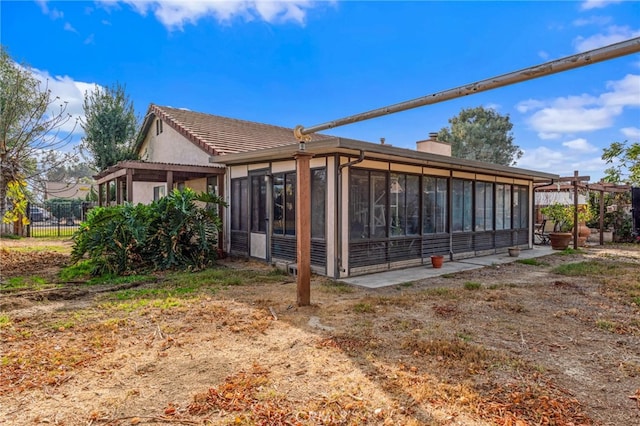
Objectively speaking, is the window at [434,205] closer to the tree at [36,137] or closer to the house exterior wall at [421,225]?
the house exterior wall at [421,225]

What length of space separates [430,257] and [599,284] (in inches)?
125

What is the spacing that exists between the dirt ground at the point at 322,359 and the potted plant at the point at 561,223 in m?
6.87

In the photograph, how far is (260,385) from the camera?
2750mm

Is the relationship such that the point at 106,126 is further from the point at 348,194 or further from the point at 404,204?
the point at 404,204

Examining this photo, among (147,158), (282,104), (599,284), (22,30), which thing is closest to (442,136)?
(282,104)

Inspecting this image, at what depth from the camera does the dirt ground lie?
2.42 metres

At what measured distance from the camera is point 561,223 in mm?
14258

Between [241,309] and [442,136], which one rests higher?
[442,136]

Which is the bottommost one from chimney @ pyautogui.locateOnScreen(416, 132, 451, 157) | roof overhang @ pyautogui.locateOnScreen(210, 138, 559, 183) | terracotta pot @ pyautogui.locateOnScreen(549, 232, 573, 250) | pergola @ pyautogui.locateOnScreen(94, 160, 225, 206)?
terracotta pot @ pyautogui.locateOnScreen(549, 232, 573, 250)

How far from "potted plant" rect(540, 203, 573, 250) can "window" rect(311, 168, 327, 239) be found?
8.99 m

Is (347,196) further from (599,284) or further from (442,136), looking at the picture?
(442,136)

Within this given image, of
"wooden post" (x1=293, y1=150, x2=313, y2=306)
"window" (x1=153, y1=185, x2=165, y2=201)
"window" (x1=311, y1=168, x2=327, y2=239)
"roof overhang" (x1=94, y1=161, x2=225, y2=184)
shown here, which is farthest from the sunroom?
"window" (x1=153, y1=185, x2=165, y2=201)

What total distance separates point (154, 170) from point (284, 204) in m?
3.12

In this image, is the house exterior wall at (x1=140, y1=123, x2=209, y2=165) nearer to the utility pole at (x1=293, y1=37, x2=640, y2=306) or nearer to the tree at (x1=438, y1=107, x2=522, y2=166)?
the utility pole at (x1=293, y1=37, x2=640, y2=306)
